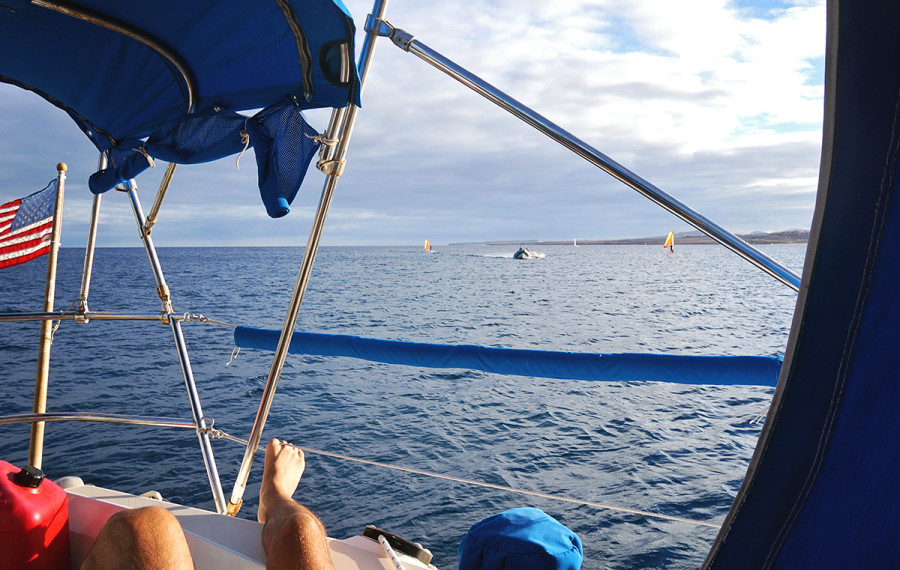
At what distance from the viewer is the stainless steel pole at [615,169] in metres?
1.46

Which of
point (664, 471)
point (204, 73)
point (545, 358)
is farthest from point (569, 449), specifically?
point (204, 73)

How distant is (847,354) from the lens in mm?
577

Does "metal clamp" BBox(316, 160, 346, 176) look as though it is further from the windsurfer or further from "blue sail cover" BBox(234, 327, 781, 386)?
the windsurfer

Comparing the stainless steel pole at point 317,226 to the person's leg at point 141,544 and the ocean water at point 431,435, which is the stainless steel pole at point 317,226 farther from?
the ocean water at point 431,435

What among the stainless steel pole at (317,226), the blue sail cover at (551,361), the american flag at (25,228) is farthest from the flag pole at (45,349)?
the stainless steel pole at (317,226)

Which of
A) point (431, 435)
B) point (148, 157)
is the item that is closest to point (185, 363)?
point (148, 157)

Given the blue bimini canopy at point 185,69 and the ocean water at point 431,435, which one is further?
the ocean water at point 431,435

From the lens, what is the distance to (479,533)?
5.61 feet

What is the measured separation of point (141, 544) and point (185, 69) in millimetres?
1807

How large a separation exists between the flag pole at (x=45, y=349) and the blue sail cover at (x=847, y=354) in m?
3.13

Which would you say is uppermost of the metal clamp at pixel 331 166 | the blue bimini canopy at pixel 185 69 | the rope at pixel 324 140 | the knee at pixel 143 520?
the blue bimini canopy at pixel 185 69

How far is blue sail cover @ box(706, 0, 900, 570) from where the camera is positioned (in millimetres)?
521

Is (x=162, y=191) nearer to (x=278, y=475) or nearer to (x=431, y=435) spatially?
(x=278, y=475)

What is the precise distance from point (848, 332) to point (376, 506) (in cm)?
528
